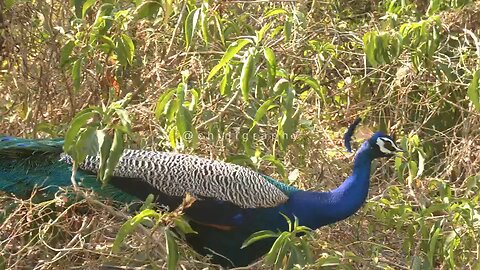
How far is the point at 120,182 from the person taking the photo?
2.86m

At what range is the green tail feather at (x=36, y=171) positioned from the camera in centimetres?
280

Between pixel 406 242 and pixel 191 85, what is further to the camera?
pixel 191 85

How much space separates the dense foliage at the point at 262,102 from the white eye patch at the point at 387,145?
42 millimetres

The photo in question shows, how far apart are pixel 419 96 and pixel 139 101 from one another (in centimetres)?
123

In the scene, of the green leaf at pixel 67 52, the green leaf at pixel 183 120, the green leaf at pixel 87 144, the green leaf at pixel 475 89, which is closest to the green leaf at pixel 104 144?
the green leaf at pixel 87 144

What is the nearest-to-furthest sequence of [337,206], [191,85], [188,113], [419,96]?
[188,113] → [337,206] → [191,85] → [419,96]

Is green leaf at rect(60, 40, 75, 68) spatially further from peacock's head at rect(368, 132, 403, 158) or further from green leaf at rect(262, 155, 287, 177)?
peacock's head at rect(368, 132, 403, 158)

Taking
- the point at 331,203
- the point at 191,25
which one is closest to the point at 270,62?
the point at 191,25

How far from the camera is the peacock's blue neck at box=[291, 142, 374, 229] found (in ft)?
9.90

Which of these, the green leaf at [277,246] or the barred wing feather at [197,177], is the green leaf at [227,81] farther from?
the green leaf at [277,246]

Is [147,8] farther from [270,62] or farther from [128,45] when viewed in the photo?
[270,62]

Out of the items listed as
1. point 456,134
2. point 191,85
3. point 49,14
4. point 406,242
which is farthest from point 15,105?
point 456,134

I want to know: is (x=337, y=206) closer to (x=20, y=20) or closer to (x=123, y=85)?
(x=123, y=85)

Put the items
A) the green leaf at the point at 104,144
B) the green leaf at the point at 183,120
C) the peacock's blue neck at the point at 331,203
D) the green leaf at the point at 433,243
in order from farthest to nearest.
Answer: the peacock's blue neck at the point at 331,203 < the green leaf at the point at 433,243 < the green leaf at the point at 183,120 < the green leaf at the point at 104,144
